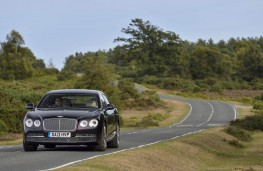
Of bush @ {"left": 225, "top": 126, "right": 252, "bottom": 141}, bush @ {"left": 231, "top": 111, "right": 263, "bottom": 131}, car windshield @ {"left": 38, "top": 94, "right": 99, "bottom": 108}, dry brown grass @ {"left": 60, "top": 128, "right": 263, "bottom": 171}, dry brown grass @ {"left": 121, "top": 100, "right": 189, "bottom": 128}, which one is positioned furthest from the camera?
dry brown grass @ {"left": 121, "top": 100, "right": 189, "bottom": 128}

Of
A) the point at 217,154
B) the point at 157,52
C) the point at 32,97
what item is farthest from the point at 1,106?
the point at 157,52

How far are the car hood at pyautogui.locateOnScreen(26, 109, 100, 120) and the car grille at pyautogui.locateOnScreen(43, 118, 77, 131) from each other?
0.35ft

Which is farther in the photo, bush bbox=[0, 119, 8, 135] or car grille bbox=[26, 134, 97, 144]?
bush bbox=[0, 119, 8, 135]

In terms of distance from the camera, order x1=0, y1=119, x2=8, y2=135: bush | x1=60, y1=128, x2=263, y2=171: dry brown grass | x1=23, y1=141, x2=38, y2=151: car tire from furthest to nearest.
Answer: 1. x1=0, y1=119, x2=8, y2=135: bush
2. x1=23, y1=141, x2=38, y2=151: car tire
3. x1=60, y1=128, x2=263, y2=171: dry brown grass

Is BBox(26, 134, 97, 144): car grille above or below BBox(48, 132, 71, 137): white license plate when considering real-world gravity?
below

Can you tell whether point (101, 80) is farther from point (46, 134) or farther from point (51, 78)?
point (46, 134)

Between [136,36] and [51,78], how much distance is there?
156 ft

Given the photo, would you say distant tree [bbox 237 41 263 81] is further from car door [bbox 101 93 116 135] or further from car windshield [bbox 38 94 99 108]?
car windshield [bbox 38 94 99 108]

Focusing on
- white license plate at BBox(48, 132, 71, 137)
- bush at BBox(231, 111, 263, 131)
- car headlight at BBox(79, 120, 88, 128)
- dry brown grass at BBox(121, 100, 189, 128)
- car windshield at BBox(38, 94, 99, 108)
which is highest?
car windshield at BBox(38, 94, 99, 108)

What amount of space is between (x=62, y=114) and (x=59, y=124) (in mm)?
289

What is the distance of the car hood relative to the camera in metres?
17.7

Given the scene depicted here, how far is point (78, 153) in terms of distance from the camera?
58.9 feet

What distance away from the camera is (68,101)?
19.2 metres

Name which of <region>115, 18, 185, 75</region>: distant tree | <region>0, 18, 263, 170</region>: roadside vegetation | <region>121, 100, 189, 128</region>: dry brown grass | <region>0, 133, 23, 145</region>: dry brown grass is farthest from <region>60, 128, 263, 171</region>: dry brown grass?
<region>115, 18, 185, 75</region>: distant tree
